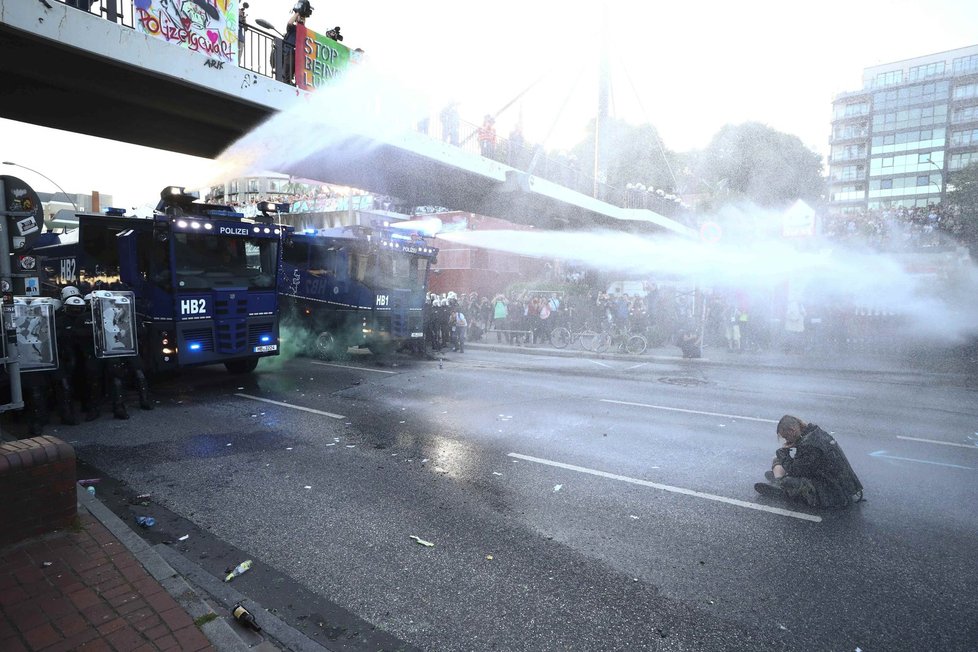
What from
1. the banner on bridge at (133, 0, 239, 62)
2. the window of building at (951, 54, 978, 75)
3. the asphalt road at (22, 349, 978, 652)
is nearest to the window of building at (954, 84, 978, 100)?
the window of building at (951, 54, 978, 75)

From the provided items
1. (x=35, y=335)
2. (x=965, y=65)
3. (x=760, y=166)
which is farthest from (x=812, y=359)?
(x=965, y=65)

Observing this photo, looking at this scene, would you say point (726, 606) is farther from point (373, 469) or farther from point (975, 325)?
point (975, 325)

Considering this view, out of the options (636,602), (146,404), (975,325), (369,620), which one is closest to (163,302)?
(146,404)

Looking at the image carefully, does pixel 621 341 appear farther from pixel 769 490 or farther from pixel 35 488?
pixel 35 488

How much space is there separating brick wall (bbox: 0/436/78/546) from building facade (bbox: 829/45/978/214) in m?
72.2

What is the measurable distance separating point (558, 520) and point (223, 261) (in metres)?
8.18

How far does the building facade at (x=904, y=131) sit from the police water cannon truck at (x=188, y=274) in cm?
6779

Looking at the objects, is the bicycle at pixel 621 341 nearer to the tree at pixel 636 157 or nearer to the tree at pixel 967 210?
the tree at pixel 967 210

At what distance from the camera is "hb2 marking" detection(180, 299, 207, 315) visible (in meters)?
9.28

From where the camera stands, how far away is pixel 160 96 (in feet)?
36.6

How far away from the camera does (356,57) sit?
13898 millimetres

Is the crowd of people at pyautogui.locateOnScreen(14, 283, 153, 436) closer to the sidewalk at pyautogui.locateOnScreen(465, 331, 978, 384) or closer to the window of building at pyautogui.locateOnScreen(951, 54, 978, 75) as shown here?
the sidewalk at pyautogui.locateOnScreen(465, 331, 978, 384)

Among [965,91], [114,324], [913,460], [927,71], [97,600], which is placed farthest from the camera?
[927,71]

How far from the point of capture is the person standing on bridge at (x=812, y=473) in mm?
5012
